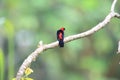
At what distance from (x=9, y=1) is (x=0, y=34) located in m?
0.29

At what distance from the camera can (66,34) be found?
3.17 m

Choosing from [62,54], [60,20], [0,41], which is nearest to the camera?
[60,20]

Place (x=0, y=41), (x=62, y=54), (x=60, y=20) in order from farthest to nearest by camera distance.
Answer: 1. (x=62, y=54)
2. (x=0, y=41)
3. (x=60, y=20)

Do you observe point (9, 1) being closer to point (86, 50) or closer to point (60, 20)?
point (60, 20)

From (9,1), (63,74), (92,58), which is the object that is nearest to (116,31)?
(92,58)

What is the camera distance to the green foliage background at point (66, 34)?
3.19 metres

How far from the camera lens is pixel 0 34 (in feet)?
11.4

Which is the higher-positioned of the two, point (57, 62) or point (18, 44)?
point (18, 44)

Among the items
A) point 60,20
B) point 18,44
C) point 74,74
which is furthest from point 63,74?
point 60,20

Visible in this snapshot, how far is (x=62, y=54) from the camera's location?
11.9 feet

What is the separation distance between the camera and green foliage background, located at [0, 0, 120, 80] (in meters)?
3.19

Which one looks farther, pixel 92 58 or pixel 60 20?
pixel 92 58

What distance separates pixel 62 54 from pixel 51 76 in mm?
175

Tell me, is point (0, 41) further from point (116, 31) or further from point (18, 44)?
point (116, 31)
